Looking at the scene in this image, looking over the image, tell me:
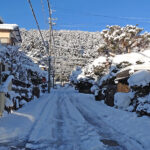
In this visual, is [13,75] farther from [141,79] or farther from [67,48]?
[67,48]

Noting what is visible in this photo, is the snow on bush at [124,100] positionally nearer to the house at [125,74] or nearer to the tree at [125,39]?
the house at [125,74]

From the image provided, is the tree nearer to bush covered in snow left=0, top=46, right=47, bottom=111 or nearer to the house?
the house

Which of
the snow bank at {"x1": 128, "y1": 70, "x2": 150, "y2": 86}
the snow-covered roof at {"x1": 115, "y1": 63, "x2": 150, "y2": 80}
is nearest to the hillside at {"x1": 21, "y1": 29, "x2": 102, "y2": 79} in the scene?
the snow-covered roof at {"x1": 115, "y1": 63, "x2": 150, "y2": 80}

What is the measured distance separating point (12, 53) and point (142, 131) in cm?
1151

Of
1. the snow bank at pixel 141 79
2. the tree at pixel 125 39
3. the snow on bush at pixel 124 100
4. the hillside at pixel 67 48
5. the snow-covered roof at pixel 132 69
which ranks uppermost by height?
the hillside at pixel 67 48

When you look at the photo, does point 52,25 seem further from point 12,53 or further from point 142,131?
point 142,131

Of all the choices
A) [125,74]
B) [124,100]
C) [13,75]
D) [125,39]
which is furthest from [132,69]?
[125,39]

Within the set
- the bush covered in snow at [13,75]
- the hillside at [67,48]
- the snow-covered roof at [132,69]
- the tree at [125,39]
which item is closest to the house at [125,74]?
the snow-covered roof at [132,69]

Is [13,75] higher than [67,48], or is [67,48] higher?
[67,48]

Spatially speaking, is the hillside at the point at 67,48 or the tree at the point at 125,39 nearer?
the tree at the point at 125,39

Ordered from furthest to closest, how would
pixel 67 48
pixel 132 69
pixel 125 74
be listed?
pixel 67 48
pixel 125 74
pixel 132 69

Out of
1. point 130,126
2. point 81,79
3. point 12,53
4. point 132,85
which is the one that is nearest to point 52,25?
A: point 81,79

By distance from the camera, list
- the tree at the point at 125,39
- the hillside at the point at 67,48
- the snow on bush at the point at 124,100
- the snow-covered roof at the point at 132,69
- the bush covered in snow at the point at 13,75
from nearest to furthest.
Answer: the bush covered in snow at the point at 13,75 < the snow on bush at the point at 124,100 < the snow-covered roof at the point at 132,69 < the tree at the point at 125,39 < the hillside at the point at 67,48

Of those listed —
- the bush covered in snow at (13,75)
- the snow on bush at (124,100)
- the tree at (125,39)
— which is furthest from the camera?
the tree at (125,39)
